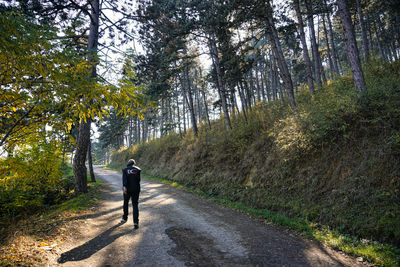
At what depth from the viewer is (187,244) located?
4488 mm

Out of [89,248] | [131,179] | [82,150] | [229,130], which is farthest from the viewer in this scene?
[229,130]

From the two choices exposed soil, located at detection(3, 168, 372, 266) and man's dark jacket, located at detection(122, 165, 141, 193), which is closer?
exposed soil, located at detection(3, 168, 372, 266)

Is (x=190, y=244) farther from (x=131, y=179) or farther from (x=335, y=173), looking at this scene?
(x=335, y=173)

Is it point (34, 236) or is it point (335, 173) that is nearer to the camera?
point (34, 236)

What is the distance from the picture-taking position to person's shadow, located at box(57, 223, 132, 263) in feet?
13.2

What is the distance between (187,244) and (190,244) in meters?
0.07

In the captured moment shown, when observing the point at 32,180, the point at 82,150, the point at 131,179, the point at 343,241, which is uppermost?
the point at 82,150

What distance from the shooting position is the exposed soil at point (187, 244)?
3779mm

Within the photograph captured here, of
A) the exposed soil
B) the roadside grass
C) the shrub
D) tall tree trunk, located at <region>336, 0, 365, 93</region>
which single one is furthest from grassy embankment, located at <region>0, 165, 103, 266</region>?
tall tree trunk, located at <region>336, 0, 365, 93</region>

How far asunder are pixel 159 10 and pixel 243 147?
9177 mm

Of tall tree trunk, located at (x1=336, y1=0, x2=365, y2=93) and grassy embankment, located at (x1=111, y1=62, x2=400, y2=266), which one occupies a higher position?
tall tree trunk, located at (x1=336, y1=0, x2=365, y2=93)

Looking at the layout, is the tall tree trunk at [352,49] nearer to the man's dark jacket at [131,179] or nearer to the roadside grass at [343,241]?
the roadside grass at [343,241]

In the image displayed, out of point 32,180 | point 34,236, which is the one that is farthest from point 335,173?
point 32,180

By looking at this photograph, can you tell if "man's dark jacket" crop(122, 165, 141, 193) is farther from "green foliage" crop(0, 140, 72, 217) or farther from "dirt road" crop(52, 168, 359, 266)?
"green foliage" crop(0, 140, 72, 217)
